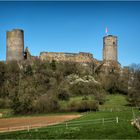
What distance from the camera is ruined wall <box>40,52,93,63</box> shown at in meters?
80.9

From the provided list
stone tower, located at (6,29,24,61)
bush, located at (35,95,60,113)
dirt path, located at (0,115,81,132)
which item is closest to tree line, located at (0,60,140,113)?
bush, located at (35,95,60,113)

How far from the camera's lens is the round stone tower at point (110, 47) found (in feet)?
279

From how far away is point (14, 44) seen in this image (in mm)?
72125

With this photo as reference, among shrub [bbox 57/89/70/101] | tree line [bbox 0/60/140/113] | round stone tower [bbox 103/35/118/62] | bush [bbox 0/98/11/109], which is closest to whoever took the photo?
tree line [bbox 0/60/140/113]

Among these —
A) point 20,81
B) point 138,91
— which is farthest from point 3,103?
point 138,91

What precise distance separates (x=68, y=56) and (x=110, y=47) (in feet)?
34.6

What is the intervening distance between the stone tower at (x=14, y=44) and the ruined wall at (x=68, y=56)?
846cm

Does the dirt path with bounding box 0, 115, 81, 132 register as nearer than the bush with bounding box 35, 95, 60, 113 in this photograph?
Yes

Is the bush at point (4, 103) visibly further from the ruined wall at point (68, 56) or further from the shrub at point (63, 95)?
the ruined wall at point (68, 56)

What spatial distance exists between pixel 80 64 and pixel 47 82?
49.5ft

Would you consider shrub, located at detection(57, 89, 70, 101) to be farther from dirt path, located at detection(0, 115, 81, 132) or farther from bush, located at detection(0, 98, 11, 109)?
dirt path, located at detection(0, 115, 81, 132)

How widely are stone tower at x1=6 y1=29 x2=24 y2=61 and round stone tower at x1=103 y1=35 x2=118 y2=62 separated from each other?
2254 cm

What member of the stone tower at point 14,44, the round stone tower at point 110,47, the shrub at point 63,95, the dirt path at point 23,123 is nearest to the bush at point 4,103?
the shrub at point 63,95

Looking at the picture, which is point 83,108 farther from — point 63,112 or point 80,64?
point 80,64
